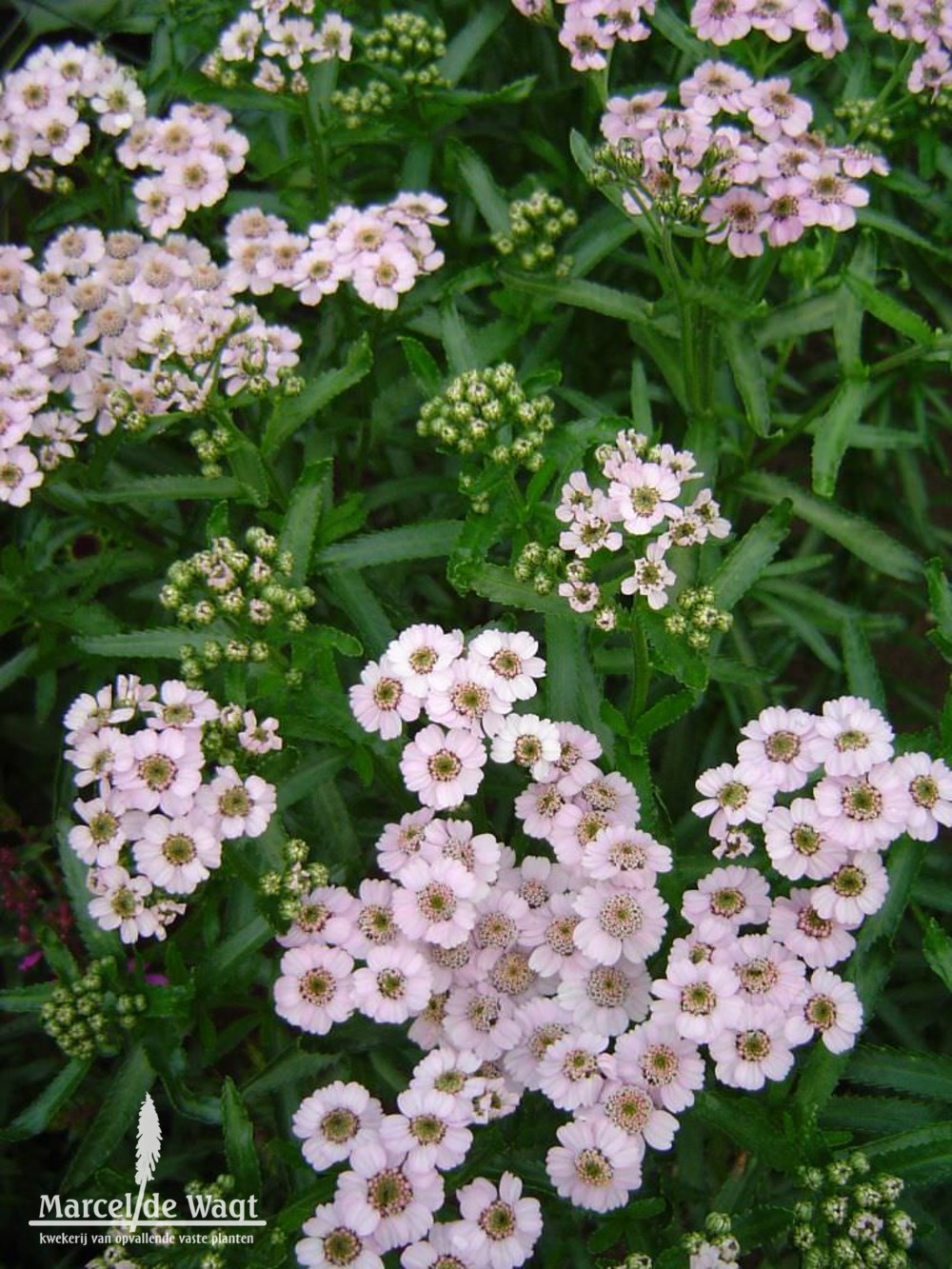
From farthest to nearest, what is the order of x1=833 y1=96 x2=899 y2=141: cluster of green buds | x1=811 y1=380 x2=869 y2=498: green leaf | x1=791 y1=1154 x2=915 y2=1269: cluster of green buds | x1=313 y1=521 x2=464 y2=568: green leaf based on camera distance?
x1=833 y1=96 x2=899 y2=141: cluster of green buds → x1=811 y1=380 x2=869 y2=498: green leaf → x1=313 y1=521 x2=464 y2=568: green leaf → x1=791 y1=1154 x2=915 y2=1269: cluster of green buds

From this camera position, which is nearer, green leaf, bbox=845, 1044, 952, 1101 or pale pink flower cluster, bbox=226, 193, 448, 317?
green leaf, bbox=845, 1044, 952, 1101

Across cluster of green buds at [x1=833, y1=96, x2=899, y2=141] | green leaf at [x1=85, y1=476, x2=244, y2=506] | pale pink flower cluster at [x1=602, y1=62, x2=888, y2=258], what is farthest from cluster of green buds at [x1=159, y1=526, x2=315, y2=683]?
cluster of green buds at [x1=833, y1=96, x2=899, y2=141]

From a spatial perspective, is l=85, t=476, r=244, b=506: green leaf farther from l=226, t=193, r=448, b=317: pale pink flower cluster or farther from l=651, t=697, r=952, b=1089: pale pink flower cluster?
l=651, t=697, r=952, b=1089: pale pink flower cluster

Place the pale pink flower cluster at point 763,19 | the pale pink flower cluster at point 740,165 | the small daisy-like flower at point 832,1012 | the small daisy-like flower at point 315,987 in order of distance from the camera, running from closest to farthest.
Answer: the small daisy-like flower at point 832,1012 < the small daisy-like flower at point 315,987 < the pale pink flower cluster at point 740,165 < the pale pink flower cluster at point 763,19

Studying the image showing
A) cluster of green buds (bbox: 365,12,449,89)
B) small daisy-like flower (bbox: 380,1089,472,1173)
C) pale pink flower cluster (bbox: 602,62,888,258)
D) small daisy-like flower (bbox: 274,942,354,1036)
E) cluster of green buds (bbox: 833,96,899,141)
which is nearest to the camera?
small daisy-like flower (bbox: 380,1089,472,1173)

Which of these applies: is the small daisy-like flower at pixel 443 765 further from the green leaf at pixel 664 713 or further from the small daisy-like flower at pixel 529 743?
the green leaf at pixel 664 713

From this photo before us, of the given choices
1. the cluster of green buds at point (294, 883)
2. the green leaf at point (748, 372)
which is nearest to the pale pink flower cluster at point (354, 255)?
the green leaf at point (748, 372)

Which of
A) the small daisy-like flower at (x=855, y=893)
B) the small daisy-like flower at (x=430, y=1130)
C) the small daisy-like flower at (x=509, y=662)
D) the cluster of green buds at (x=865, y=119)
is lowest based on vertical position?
the small daisy-like flower at (x=430, y=1130)
